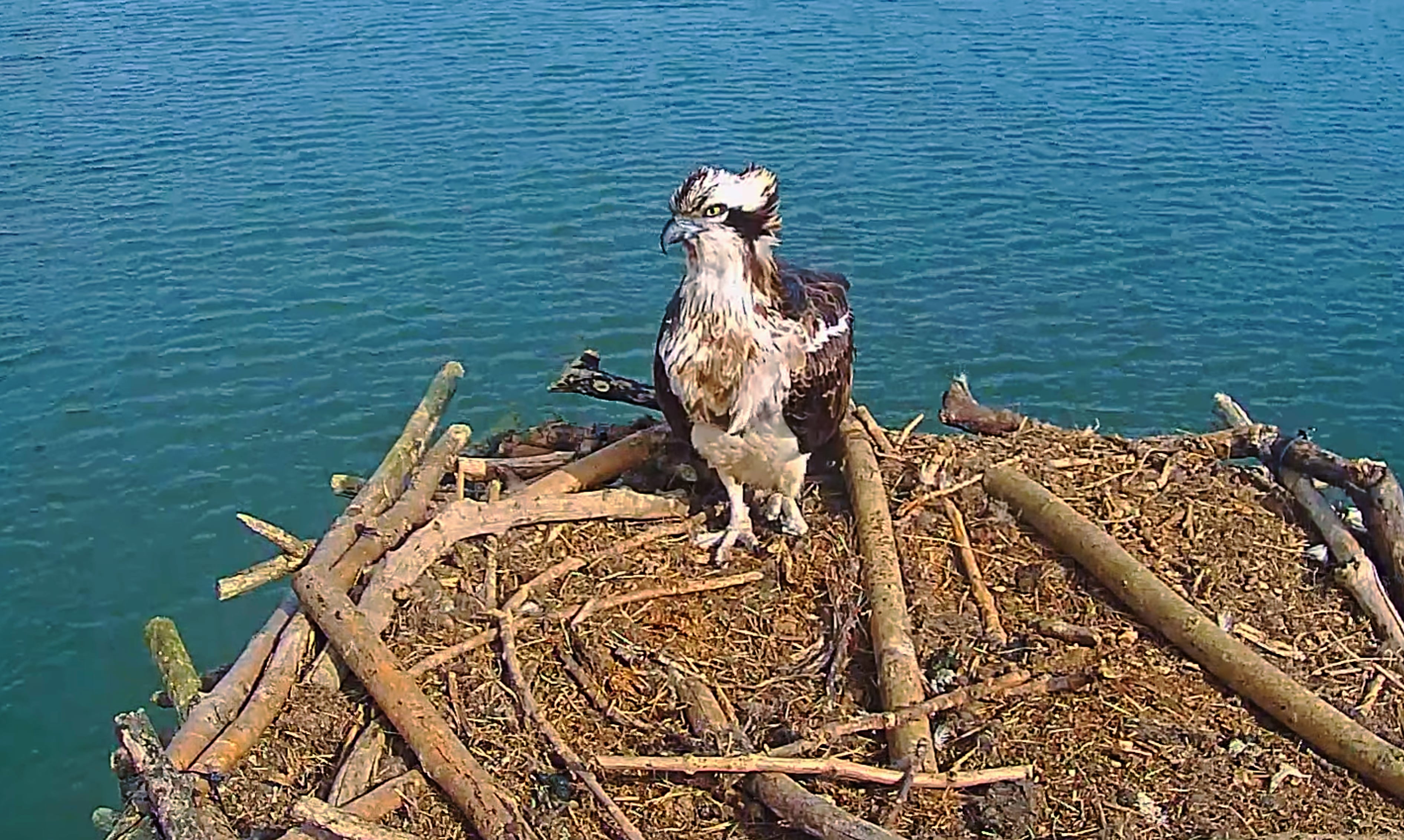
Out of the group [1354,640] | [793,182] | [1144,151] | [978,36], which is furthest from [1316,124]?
[1354,640]

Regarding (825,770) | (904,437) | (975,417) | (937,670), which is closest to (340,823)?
(825,770)

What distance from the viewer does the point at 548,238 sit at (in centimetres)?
1620

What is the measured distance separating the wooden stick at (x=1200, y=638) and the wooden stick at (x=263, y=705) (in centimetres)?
341

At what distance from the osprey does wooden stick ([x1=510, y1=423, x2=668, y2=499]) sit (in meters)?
0.46

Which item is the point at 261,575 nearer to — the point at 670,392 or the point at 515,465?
the point at 515,465

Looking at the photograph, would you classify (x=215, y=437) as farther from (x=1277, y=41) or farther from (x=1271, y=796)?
(x=1277, y=41)

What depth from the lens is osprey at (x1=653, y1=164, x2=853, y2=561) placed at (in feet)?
19.4

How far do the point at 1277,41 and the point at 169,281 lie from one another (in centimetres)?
1712

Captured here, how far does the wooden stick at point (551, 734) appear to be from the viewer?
4.93 metres

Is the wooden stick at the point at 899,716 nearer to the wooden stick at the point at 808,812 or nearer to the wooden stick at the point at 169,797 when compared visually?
the wooden stick at the point at 808,812

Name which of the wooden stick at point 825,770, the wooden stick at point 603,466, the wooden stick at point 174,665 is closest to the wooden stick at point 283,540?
the wooden stick at point 174,665

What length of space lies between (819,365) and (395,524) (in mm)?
2172

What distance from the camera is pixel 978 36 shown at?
22.2 m

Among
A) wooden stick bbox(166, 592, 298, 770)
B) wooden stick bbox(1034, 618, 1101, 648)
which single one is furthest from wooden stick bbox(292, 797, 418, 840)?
wooden stick bbox(1034, 618, 1101, 648)
